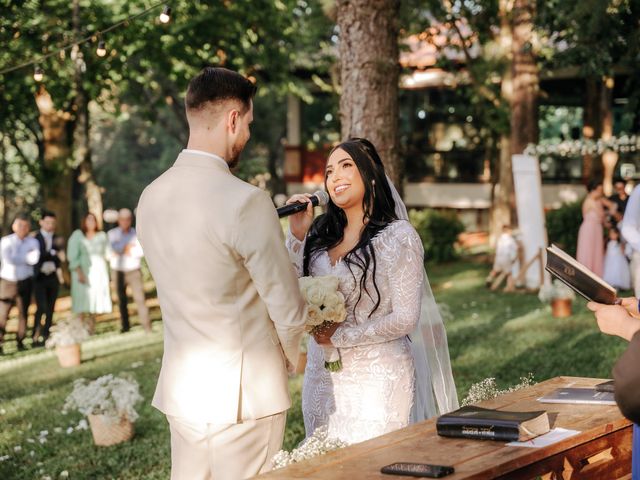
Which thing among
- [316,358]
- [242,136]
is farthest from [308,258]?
[242,136]

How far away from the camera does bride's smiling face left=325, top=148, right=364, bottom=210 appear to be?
193 inches

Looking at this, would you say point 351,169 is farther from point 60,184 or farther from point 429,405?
point 60,184

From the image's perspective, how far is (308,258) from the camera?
16.6 ft

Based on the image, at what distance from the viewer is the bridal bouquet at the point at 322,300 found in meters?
4.47

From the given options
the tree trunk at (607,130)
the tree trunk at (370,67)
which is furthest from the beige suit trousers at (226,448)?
the tree trunk at (607,130)

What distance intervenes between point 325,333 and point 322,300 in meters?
0.29

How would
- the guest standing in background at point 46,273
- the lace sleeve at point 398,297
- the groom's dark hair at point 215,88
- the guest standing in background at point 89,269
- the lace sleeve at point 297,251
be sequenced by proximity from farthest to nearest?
the guest standing in background at point 89,269, the guest standing in background at point 46,273, the lace sleeve at point 297,251, the lace sleeve at point 398,297, the groom's dark hair at point 215,88

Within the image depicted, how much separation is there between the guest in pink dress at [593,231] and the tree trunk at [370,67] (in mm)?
10373

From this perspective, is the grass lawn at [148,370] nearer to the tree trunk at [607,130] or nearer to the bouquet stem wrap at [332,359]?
the bouquet stem wrap at [332,359]

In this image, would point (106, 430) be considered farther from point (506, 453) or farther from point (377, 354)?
point (506, 453)

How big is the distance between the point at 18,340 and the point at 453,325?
724cm

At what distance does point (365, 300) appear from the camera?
189 inches

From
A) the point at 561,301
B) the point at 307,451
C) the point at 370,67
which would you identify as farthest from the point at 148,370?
the point at 307,451

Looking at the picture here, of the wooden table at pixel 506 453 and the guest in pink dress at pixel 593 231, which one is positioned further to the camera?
the guest in pink dress at pixel 593 231
